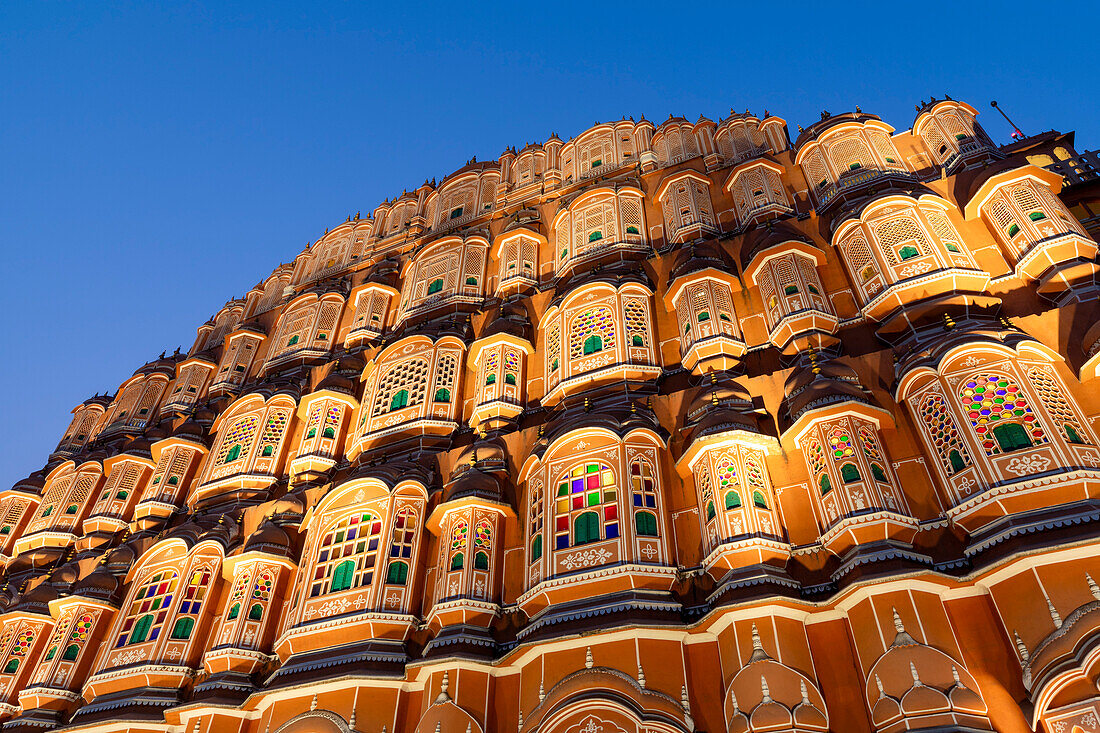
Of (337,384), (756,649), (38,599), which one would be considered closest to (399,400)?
(337,384)

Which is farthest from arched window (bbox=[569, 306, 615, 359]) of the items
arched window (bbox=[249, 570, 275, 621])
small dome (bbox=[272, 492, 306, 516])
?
arched window (bbox=[249, 570, 275, 621])

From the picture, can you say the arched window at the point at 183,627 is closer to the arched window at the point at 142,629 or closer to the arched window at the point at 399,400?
the arched window at the point at 142,629

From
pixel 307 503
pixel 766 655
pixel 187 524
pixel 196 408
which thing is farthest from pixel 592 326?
pixel 196 408

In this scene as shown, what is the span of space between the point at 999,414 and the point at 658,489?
6.31m

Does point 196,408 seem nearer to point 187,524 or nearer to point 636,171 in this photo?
point 187,524

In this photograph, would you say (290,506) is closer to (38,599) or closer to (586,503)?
(38,599)

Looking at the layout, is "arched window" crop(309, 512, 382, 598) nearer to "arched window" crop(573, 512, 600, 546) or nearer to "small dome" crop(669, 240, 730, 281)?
"arched window" crop(573, 512, 600, 546)

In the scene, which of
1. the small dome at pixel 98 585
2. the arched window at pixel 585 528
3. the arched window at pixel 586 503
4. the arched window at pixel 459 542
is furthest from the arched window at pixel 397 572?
the small dome at pixel 98 585

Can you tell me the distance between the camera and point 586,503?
1532 cm

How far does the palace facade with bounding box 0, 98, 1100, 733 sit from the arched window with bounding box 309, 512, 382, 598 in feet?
0.26

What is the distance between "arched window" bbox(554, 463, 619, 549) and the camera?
14789 millimetres

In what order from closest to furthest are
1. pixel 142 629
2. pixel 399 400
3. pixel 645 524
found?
pixel 645 524
pixel 142 629
pixel 399 400

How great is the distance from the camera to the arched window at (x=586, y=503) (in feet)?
48.5

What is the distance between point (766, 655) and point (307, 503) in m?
12.9
